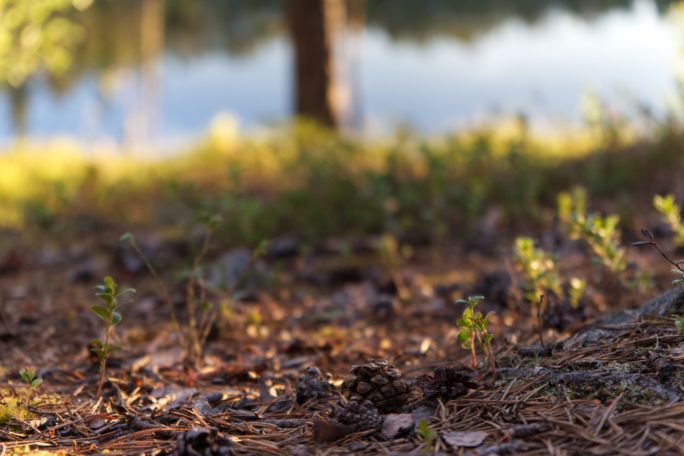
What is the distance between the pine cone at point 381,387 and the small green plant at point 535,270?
2.65ft

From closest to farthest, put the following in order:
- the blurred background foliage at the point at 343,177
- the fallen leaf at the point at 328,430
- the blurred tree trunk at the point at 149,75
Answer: the fallen leaf at the point at 328,430, the blurred background foliage at the point at 343,177, the blurred tree trunk at the point at 149,75

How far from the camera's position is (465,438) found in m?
1.72

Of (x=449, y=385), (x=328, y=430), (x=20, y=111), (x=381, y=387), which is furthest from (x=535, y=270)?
(x=20, y=111)

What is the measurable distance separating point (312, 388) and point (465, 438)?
1.83ft

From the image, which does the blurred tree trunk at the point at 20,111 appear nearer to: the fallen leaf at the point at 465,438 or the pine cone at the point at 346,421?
the pine cone at the point at 346,421

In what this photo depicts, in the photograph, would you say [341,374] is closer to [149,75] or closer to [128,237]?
[128,237]

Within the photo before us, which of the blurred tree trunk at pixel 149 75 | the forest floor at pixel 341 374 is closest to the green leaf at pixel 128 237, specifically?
the forest floor at pixel 341 374

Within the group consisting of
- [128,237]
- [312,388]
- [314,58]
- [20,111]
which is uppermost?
[314,58]

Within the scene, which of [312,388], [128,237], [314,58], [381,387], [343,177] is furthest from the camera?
[314,58]

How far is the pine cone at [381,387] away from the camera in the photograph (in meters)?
1.96

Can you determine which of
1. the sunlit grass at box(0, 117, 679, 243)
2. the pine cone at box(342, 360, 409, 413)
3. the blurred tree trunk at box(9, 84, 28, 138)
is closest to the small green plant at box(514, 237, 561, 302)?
the pine cone at box(342, 360, 409, 413)

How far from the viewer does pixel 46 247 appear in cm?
511

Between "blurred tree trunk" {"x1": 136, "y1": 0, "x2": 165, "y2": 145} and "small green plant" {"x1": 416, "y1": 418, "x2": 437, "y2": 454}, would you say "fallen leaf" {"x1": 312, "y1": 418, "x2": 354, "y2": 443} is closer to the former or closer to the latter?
"small green plant" {"x1": 416, "y1": 418, "x2": 437, "y2": 454}

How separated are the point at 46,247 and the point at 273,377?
327 cm
